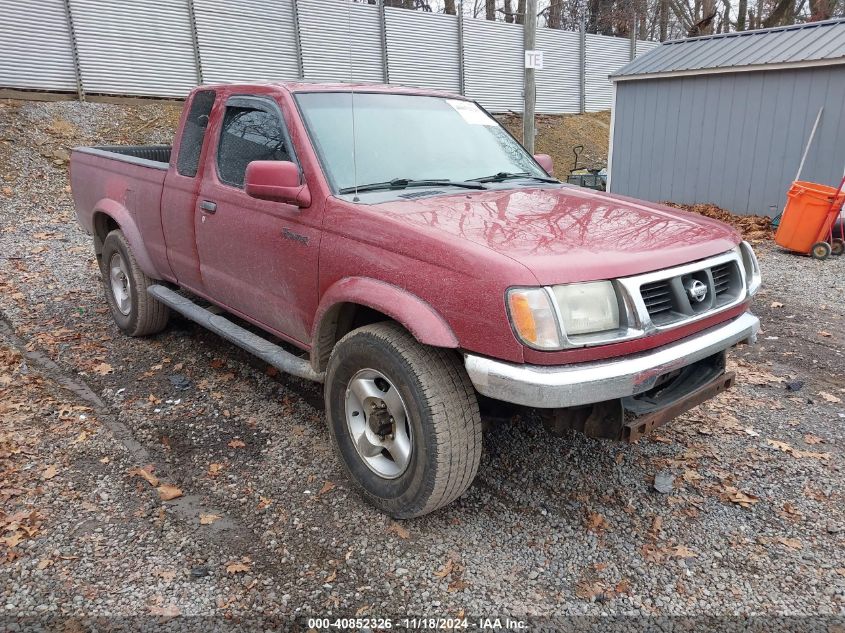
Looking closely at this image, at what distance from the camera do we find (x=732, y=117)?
446 inches

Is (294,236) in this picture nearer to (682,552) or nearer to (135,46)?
(682,552)

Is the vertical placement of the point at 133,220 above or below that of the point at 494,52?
below

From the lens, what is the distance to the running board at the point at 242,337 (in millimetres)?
3496

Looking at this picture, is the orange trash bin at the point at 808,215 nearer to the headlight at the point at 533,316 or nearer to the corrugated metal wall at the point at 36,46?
the headlight at the point at 533,316

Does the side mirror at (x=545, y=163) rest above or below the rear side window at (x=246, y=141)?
below

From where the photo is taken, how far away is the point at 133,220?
16.6 ft

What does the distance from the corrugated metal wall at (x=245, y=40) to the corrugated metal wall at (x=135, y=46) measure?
1.38 feet

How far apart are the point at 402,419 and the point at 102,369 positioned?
306 centimetres

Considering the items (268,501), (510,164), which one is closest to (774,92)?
(510,164)

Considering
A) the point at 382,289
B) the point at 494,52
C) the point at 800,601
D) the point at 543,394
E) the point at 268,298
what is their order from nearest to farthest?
the point at 543,394 → the point at 800,601 → the point at 382,289 → the point at 268,298 → the point at 494,52

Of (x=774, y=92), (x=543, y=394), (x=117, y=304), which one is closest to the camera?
(x=543, y=394)

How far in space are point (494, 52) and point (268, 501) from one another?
62.7 ft

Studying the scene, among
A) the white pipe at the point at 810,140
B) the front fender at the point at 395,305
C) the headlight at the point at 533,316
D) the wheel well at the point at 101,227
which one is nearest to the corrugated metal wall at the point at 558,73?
the white pipe at the point at 810,140

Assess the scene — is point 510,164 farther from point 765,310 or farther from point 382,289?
point 765,310
